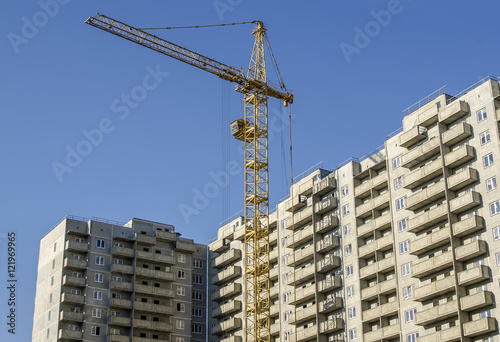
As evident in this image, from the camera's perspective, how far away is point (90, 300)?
144 meters

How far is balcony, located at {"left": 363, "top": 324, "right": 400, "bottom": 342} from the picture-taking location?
11406 centimetres

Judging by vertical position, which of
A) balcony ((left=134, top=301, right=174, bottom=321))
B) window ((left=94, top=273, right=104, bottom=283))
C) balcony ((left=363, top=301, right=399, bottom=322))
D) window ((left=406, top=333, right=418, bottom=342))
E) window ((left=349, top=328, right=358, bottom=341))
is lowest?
window ((left=406, top=333, right=418, bottom=342))

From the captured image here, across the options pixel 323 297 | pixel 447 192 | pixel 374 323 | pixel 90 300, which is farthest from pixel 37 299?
pixel 447 192

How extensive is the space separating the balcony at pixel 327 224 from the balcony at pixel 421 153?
1779 cm

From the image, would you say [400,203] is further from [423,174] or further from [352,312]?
[352,312]

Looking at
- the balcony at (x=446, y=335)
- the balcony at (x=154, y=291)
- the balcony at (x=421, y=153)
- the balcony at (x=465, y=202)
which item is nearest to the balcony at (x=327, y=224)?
the balcony at (x=421, y=153)

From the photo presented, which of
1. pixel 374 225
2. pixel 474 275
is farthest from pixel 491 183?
pixel 374 225

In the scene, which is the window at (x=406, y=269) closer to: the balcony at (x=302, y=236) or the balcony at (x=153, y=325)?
the balcony at (x=302, y=236)

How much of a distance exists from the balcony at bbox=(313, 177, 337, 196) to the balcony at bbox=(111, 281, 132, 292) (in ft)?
130

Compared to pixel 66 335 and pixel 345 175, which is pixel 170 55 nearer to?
pixel 345 175

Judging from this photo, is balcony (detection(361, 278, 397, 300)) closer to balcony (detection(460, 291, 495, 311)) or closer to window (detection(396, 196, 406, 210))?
window (detection(396, 196, 406, 210))

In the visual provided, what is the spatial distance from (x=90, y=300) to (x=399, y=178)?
199ft

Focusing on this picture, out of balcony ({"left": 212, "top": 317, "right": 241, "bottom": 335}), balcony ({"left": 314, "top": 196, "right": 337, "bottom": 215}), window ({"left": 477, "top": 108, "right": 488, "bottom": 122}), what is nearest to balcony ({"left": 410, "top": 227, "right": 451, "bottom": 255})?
window ({"left": 477, "top": 108, "right": 488, "bottom": 122})

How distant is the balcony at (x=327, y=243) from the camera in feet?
429
